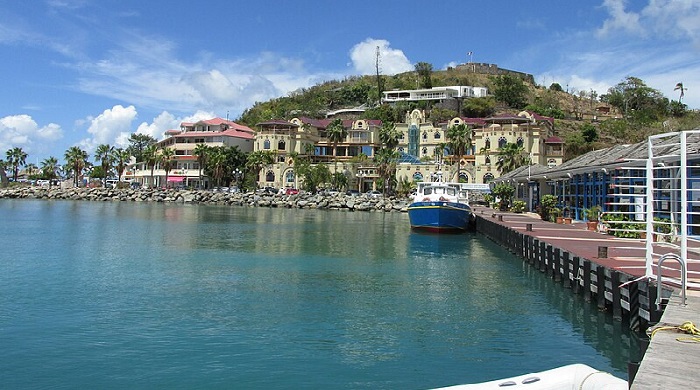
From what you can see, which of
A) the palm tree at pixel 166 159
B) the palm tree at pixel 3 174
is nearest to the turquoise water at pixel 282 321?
the palm tree at pixel 166 159

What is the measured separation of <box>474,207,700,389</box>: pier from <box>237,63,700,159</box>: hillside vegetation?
274 feet

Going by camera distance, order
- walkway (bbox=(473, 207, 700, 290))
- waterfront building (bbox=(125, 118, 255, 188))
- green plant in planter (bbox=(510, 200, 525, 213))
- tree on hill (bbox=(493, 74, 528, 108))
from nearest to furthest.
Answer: walkway (bbox=(473, 207, 700, 290)) → green plant in planter (bbox=(510, 200, 525, 213)) → waterfront building (bbox=(125, 118, 255, 188)) → tree on hill (bbox=(493, 74, 528, 108))

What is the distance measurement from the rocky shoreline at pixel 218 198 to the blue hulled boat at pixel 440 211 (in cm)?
3045

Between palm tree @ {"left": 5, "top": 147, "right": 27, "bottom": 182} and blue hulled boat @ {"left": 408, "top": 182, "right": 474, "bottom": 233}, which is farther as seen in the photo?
palm tree @ {"left": 5, "top": 147, "right": 27, "bottom": 182}

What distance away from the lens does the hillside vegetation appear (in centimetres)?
11653

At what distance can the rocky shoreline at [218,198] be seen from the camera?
8026cm

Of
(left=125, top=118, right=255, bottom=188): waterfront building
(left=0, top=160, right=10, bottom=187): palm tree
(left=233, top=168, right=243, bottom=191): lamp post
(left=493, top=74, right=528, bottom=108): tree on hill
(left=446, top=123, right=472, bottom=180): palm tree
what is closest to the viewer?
(left=446, top=123, right=472, bottom=180): palm tree

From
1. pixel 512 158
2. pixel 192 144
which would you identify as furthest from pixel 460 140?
pixel 192 144

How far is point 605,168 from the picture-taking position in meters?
30.2

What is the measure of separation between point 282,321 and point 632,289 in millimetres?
9279

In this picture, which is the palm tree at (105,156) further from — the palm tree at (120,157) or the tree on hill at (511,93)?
the tree on hill at (511,93)

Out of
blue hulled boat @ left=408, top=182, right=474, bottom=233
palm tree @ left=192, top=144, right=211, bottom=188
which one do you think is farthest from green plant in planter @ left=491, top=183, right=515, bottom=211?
palm tree @ left=192, top=144, right=211, bottom=188

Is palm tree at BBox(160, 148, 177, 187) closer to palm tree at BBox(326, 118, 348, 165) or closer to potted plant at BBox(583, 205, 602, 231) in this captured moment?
palm tree at BBox(326, 118, 348, 165)

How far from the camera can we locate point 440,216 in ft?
147
